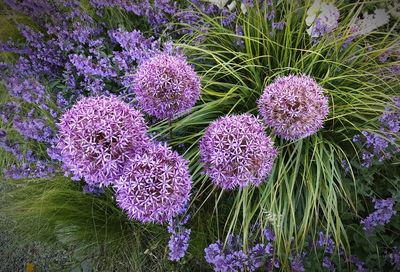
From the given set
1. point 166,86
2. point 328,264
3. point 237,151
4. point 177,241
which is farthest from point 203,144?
point 328,264

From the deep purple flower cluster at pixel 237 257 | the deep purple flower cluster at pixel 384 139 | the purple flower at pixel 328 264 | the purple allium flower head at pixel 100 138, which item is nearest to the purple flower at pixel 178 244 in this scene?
the deep purple flower cluster at pixel 237 257

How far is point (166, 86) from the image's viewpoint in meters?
1.78

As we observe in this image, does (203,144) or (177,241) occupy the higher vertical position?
(203,144)

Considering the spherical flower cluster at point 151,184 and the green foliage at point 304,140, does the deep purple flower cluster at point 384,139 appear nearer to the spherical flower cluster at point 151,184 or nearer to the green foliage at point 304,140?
the green foliage at point 304,140

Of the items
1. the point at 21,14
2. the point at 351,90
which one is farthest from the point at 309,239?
the point at 21,14

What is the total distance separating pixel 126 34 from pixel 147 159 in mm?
1261

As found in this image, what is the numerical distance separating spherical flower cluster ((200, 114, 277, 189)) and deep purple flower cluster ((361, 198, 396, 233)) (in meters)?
0.66

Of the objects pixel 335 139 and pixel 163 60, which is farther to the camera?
pixel 335 139

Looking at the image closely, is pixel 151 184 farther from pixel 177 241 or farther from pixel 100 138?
pixel 177 241

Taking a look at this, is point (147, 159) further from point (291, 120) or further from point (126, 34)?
point (126, 34)

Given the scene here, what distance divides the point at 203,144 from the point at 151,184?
1.08 ft

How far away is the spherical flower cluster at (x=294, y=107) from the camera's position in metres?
1.85

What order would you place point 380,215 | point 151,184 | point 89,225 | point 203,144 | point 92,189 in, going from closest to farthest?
point 151,184 → point 203,144 → point 380,215 → point 92,189 → point 89,225

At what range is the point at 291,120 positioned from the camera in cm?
186
